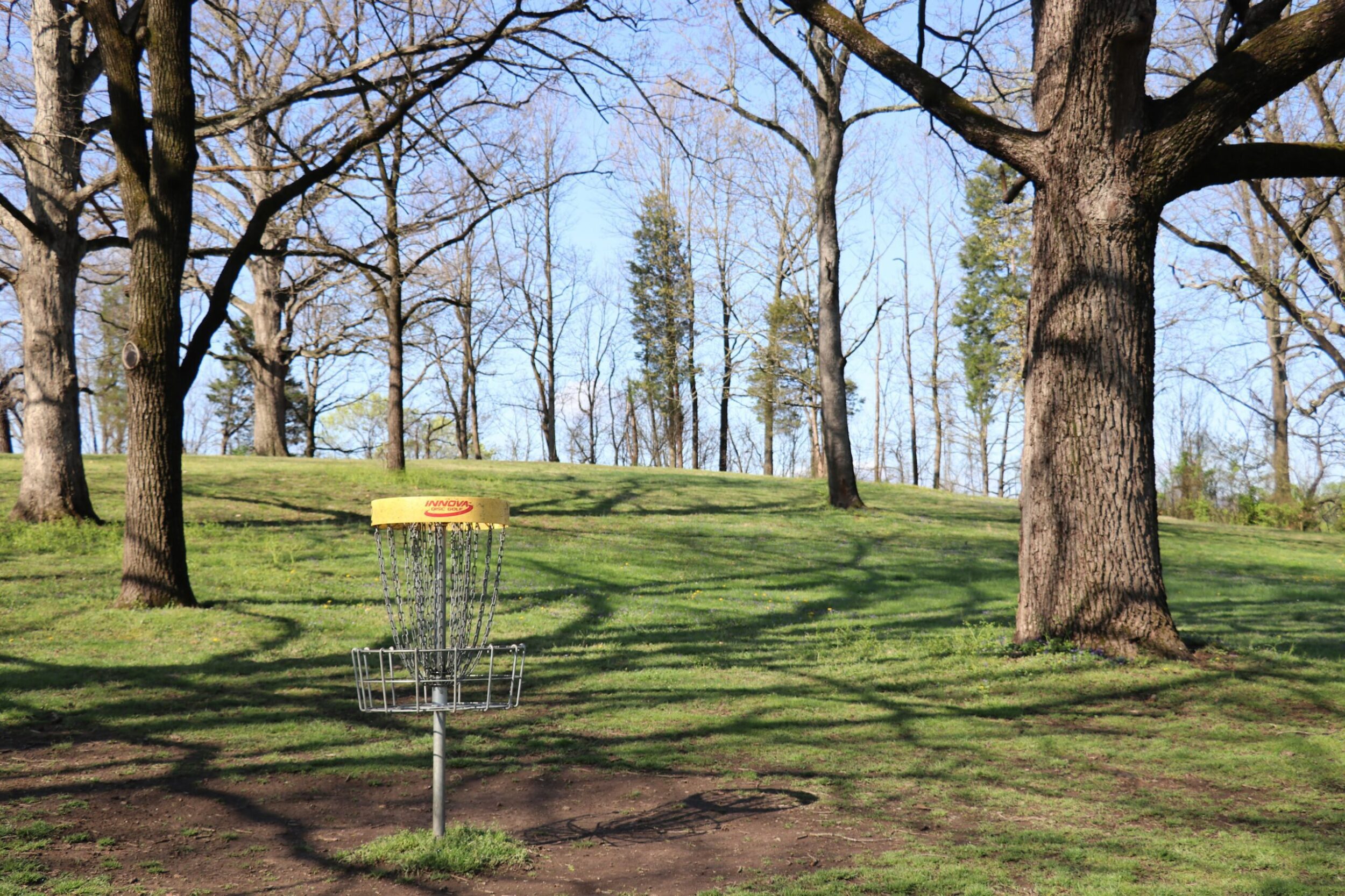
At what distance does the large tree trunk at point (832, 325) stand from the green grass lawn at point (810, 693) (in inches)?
206

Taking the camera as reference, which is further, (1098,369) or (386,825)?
(1098,369)

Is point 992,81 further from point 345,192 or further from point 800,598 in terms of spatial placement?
point 345,192

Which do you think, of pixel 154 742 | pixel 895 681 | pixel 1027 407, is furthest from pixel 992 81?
pixel 154 742

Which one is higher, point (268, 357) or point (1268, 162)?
point (268, 357)

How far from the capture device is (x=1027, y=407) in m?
7.99

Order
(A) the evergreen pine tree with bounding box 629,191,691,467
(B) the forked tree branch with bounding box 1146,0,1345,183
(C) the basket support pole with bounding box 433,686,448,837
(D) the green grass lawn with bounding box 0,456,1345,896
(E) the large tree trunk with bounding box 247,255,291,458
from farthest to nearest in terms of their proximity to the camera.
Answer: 1. (A) the evergreen pine tree with bounding box 629,191,691,467
2. (E) the large tree trunk with bounding box 247,255,291,458
3. (B) the forked tree branch with bounding box 1146,0,1345,183
4. (D) the green grass lawn with bounding box 0,456,1345,896
5. (C) the basket support pole with bounding box 433,686,448,837

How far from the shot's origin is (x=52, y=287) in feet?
40.6

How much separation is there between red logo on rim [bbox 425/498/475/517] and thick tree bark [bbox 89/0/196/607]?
6.30 metres

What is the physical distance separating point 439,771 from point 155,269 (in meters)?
7.33

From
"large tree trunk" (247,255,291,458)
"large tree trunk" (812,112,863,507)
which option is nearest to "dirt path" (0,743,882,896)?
"large tree trunk" (812,112,863,507)

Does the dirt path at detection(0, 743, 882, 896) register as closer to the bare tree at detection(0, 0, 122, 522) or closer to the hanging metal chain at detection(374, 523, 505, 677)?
the hanging metal chain at detection(374, 523, 505, 677)

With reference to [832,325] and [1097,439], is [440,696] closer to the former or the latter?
[1097,439]

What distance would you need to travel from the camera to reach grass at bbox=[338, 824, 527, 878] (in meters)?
4.06

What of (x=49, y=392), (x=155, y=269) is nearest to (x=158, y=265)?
(x=155, y=269)
